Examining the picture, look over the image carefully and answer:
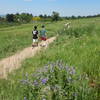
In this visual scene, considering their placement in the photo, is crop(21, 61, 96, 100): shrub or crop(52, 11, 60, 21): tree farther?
crop(52, 11, 60, 21): tree

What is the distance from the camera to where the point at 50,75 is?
5.19 metres

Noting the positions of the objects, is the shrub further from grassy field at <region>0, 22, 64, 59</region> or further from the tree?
the tree

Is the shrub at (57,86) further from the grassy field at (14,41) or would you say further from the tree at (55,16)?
the tree at (55,16)

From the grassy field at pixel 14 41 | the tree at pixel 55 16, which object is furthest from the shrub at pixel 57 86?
the tree at pixel 55 16

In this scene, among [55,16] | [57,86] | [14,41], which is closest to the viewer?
[57,86]

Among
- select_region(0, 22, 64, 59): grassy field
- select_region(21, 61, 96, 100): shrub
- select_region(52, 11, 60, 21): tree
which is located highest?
select_region(21, 61, 96, 100): shrub

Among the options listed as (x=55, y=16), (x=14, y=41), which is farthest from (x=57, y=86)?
(x=55, y=16)

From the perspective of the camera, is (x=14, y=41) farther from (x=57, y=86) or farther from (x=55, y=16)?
(x=55, y=16)

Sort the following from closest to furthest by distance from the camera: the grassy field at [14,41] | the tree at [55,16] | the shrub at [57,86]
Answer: the shrub at [57,86] < the grassy field at [14,41] < the tree at [55,16]

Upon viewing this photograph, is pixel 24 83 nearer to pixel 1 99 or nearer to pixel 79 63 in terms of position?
pixel 1 99

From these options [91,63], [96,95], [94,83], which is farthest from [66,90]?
[91,63]

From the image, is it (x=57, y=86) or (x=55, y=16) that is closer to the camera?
(x=57, y=86)

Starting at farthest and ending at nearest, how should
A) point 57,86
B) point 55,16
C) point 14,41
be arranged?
point 55,16 < point 14,41 < point 57,86

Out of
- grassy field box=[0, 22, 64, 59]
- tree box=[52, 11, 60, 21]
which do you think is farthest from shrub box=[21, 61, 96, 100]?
tree box=[52, 11, 60, 21]
